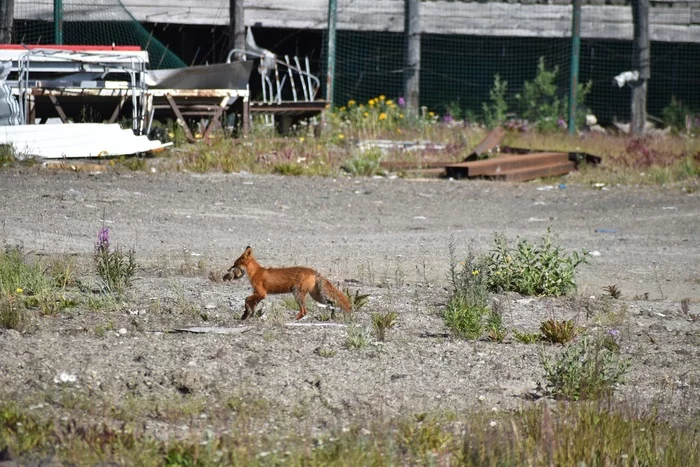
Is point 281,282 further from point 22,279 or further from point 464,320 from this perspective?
point 22,279

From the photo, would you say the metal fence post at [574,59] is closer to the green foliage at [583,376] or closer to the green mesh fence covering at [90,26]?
the green mesh fence covering at [90,26]

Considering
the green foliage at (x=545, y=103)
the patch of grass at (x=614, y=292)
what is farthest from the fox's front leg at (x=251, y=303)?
the green foliage at (x=545, y=103)

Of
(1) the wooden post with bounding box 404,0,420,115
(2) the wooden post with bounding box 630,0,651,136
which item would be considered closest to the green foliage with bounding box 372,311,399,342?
(1) the wooden post with bounding box 404,0,420,115

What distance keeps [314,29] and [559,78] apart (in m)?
5.25

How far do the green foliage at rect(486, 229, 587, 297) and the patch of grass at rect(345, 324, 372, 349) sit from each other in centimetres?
198

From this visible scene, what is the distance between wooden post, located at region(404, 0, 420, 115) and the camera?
63.4ft

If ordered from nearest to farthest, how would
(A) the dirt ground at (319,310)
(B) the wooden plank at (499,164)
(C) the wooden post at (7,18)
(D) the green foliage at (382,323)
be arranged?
(A) the dirt ground at (319,310) < (D) the green foliage at (382,323) < (B) the wooden plank at (499,164) < (C) the wooden post at (7,18)

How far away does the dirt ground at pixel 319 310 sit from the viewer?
520cm

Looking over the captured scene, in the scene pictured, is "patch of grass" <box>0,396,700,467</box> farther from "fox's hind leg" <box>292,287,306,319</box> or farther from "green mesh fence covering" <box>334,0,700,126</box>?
"green mesh fence covering" <box>334,0,700,126</box>

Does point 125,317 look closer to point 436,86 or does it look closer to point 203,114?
point 203,114

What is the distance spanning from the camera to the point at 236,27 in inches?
698

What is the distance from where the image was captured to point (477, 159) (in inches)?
620

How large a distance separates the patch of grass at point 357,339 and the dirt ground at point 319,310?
2.1 inches

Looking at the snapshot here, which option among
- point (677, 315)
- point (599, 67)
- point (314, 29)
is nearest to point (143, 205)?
point (677, 315)
